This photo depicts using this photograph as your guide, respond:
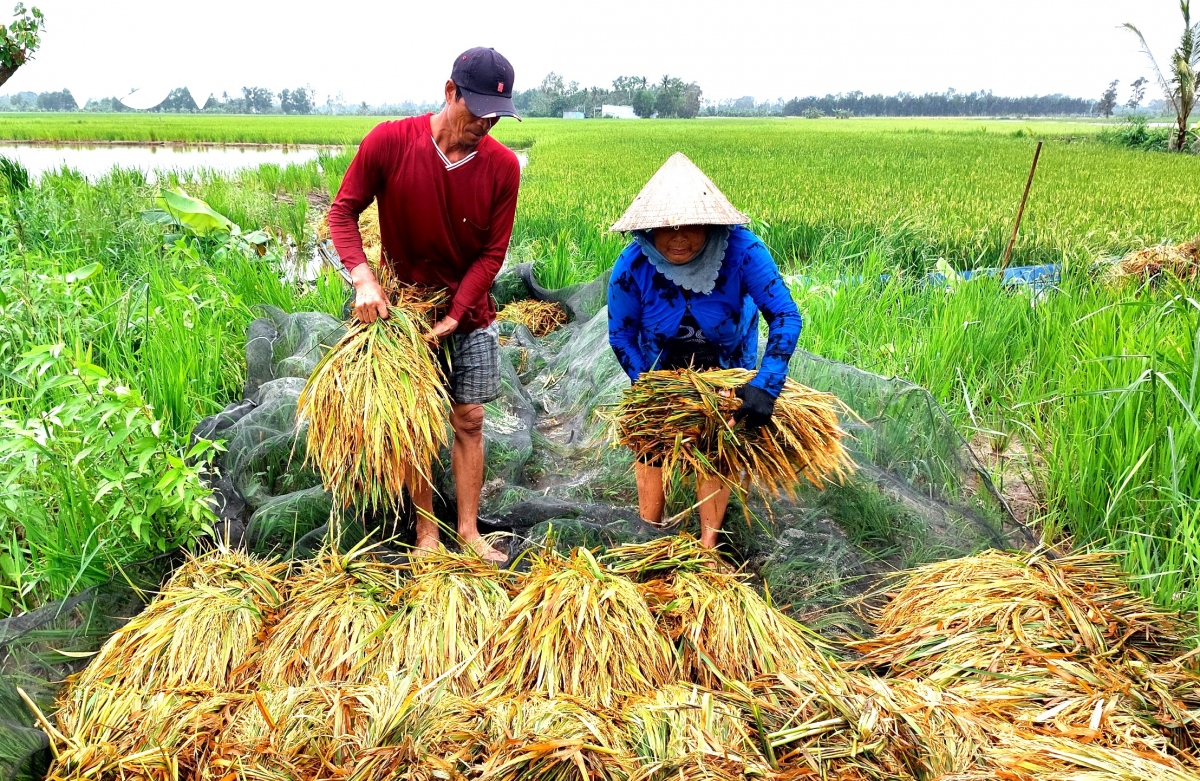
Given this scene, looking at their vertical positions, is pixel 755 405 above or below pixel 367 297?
below

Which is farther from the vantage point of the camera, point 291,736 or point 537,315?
point 537,315

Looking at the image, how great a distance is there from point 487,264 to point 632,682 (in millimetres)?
1319

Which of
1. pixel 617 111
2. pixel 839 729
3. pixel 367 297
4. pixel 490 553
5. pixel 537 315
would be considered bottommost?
pixel 490 553

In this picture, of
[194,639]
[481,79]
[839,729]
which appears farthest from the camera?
[481,79]

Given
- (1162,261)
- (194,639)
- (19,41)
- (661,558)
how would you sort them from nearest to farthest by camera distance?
(194,639) → (661,558) → (1162,261) → (19,41)

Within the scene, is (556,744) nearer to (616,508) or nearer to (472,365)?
(616,508)

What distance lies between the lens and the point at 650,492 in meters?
2.33

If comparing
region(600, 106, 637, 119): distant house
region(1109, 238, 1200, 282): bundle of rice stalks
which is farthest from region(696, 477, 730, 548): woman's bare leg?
region(600, 106, 637, 119): distant house

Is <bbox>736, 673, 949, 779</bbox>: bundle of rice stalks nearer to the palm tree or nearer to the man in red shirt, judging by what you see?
the man in red shirt

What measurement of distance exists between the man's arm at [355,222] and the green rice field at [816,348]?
2.17ft

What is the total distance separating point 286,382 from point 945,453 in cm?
235

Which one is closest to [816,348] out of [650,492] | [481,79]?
[650,492]

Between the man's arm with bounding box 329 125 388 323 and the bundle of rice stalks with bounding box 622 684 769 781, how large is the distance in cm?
135

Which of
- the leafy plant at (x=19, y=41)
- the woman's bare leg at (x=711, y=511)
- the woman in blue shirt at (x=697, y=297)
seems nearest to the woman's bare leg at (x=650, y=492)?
the woman in blue shirt at (x=697, y=297)
